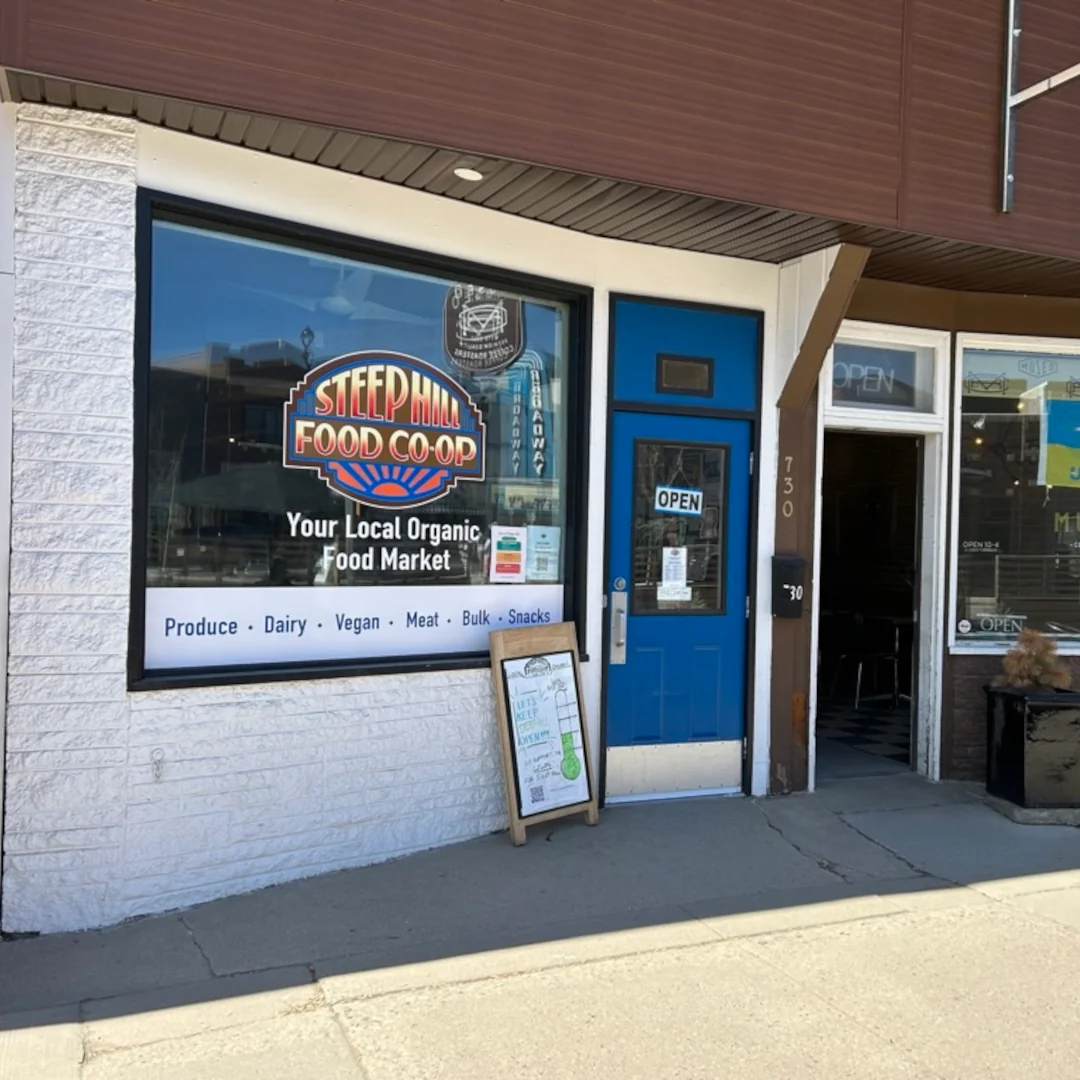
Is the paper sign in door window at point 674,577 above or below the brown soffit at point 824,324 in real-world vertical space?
below

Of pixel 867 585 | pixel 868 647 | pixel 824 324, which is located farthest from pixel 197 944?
pixel 867 585

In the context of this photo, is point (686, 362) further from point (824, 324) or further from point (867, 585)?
point (867, 585)

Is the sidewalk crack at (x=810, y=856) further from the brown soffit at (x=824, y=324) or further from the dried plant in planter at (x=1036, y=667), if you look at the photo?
the brown soffit at (x=824, y=324)

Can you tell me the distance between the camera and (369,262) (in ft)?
16.3

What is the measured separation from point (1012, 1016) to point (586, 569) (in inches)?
115

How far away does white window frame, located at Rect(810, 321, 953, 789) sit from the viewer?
657 cm

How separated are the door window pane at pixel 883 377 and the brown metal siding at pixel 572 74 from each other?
4.73 feet

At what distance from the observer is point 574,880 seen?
15.6 ft

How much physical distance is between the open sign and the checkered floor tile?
8.83 feet

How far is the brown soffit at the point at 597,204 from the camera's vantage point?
4.08 metres

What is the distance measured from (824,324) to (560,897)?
137 inches

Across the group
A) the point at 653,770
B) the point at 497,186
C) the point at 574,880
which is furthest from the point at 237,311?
the point at 653,770

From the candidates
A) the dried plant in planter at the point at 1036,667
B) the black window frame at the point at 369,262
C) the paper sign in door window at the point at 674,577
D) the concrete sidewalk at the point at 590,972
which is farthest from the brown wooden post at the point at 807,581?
the black window frame at the point at 369,262

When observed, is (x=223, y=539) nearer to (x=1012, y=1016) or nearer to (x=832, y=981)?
(x=832, y=981)
